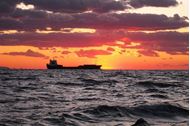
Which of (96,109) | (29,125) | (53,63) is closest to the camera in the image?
(29,125)

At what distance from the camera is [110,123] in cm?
1330

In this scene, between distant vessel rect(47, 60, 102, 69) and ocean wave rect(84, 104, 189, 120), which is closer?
ocean wave rect(84, 104, 189, 120)

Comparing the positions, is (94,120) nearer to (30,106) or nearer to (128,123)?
(128,123)

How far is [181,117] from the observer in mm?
15484

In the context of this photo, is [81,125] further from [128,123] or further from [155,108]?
[155,108]

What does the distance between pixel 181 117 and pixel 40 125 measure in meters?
6.62

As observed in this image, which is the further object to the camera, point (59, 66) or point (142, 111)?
point (59, 66)

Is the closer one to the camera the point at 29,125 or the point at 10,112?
the point at 29,125

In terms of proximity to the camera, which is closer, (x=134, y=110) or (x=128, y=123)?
(x=128, y=123)

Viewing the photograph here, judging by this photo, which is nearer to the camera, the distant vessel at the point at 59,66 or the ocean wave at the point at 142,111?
the ocean wave at the point at 142,111

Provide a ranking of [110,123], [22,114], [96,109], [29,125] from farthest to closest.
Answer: [96,109] < [22,114] < [110,123] < [29,125]

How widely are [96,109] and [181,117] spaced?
3971 millimetres

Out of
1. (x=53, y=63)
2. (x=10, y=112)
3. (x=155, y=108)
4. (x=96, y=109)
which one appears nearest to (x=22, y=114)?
(x=10, y=112)

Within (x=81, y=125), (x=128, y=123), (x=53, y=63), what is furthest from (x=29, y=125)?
(x=53, y=63)
